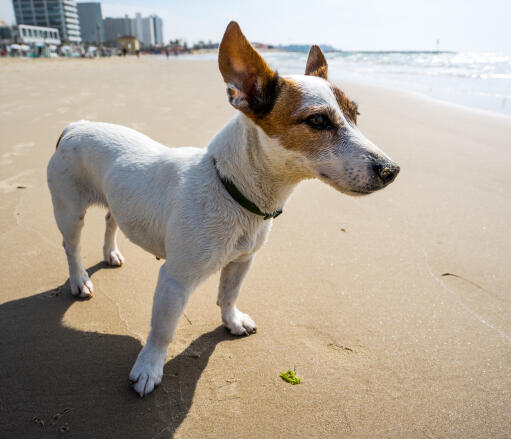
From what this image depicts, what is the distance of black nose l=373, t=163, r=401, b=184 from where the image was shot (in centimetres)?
191

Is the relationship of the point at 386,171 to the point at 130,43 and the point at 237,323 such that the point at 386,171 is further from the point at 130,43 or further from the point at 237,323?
the point at 130,43

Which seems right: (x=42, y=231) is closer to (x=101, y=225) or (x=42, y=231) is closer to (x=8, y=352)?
(x=101, y=225)

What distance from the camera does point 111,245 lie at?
11.6 feet

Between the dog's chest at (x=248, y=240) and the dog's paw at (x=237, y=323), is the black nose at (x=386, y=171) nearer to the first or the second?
the dog's chest at (x=248, y=240)

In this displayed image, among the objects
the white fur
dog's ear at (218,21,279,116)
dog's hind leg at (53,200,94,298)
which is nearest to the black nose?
the white fur

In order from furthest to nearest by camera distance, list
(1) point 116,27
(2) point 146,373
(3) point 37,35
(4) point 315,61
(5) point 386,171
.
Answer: (1) point 116,27
(3) point 37,35
(4) point 315,61
(2) point 146,373
(5) point 386,171

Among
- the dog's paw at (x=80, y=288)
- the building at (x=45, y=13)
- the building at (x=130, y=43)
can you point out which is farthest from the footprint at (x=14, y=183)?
the building at (x=45, y=13)

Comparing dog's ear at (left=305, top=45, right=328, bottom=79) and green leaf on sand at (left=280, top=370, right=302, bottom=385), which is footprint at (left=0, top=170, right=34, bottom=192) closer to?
dog's ear at (left=305, top=45, right=328, bottom=79)

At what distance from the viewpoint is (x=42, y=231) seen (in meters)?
3.93

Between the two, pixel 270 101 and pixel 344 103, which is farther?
pixel 344 103

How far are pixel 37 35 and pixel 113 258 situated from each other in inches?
5147

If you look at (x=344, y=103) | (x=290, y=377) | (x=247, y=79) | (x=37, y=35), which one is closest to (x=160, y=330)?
(x=290, y=377)

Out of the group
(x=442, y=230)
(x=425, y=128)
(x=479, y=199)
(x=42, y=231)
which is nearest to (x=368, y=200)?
(x=442, y=230)

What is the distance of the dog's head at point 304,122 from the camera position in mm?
1946
